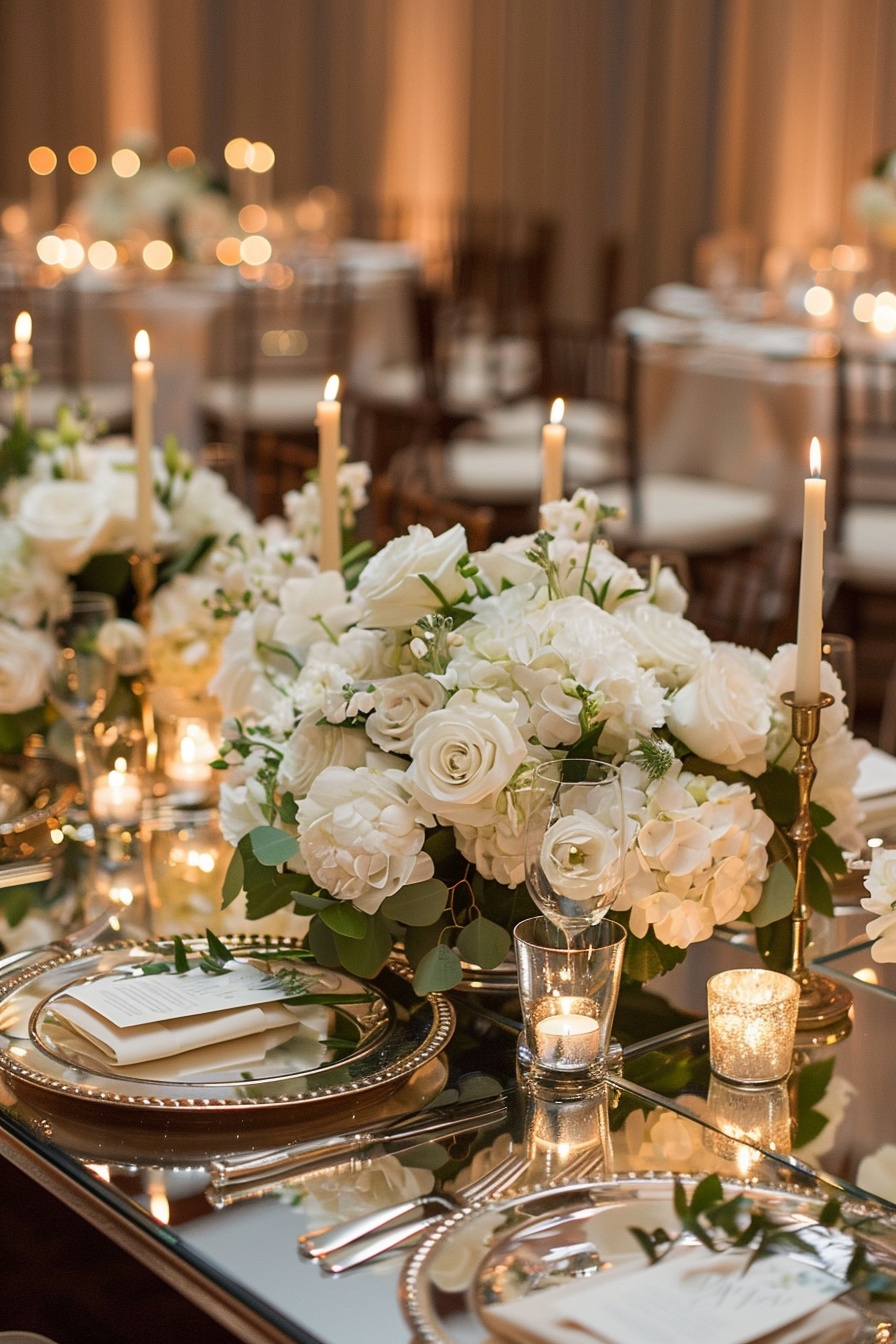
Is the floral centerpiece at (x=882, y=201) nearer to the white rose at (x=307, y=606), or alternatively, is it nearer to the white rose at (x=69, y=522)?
the white rose at (x=69, y=522)

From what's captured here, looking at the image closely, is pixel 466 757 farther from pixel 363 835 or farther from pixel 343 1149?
pixel 343 1149

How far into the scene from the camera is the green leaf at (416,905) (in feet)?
4.01

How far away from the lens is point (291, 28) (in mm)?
9375

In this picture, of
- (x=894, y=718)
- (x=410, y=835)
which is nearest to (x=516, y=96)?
(x=894, y=718)

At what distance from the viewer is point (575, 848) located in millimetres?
1128

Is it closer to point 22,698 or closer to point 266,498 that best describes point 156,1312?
point 22,698

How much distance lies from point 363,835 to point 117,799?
563 millimetres

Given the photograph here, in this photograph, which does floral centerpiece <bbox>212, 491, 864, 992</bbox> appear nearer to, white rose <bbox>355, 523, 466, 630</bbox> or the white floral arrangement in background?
white rose <bbox>355, 523, 466, 630</bbox>

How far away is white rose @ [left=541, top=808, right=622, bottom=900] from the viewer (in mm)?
1123

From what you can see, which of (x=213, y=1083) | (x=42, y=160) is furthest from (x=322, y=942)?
(x=42, y=160)

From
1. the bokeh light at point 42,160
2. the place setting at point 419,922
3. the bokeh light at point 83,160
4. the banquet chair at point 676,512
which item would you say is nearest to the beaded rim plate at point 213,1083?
the place setting at point 419,922

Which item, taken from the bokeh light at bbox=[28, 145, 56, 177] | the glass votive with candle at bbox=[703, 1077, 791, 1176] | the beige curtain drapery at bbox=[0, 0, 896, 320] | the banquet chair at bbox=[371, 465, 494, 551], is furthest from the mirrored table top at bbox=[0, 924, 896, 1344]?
the bokeh light at bbox=[28, 145, 56, 177]

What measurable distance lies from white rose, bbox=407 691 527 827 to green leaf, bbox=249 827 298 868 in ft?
0.34

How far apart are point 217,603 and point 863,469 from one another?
2.73 m
